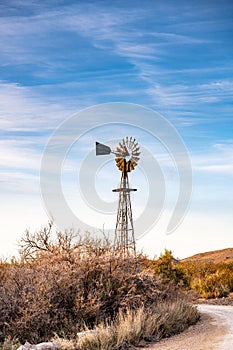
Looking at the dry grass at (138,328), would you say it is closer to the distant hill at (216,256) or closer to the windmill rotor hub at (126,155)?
the windmill rotor hub at (126,155)

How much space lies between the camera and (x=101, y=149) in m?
31.7

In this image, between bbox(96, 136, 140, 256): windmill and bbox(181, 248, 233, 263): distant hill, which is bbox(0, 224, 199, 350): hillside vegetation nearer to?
bbox(96, 136, 140, 256): windmill

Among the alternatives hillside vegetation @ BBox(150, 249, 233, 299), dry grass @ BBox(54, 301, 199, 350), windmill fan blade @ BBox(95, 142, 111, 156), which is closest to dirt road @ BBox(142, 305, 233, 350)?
dry grass @ BBox(54, 301, 199, 350)

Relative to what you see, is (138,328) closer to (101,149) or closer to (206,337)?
(206,337)

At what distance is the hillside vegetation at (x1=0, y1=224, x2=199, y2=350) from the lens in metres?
13.3

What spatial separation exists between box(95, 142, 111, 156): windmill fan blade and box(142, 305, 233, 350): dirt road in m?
15.9

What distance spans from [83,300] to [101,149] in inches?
702

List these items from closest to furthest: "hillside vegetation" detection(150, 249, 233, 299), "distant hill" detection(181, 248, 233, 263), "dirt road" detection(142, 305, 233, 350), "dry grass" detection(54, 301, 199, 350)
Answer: "dry grass" detection(54, 301, 199, 350), "dirt road" detection(142, 305, 233, 350), "hillside vegetation" detection(150, 249, 233, 299), "distant hill" detection(181, 248, 233, 263)

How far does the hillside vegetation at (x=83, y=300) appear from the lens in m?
13.3

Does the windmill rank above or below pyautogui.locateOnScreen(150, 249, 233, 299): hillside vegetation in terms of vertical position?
above

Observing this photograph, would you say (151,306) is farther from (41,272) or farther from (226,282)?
(226,282)

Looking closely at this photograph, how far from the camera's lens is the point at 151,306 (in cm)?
1559

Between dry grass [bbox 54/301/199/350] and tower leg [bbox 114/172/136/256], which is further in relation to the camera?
tower leg [bbox 114/172/136/256]

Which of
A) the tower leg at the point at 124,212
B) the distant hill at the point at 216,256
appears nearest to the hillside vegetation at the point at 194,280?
the tower leg at the point at 124,212
